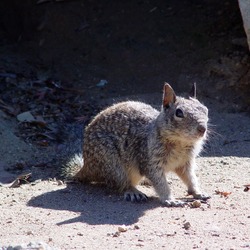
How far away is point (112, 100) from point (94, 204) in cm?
372

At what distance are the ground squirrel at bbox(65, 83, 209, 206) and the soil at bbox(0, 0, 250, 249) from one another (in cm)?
23

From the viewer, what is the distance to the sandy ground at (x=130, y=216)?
20.5 ft

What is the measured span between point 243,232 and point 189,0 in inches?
291

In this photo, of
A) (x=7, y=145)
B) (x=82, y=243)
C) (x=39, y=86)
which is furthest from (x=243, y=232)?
(x=39, y=86)

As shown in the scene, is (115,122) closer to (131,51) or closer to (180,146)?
(180,146)

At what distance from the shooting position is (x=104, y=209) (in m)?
7.46

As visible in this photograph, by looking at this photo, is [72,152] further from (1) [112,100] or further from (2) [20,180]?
(1) [112,100]

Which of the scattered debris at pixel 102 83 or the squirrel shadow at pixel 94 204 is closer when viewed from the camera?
the squirrel shadow at pixel 94 204

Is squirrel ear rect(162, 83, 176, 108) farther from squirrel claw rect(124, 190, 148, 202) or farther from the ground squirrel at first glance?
squirrel claw rect(124, 190, 148, 202)

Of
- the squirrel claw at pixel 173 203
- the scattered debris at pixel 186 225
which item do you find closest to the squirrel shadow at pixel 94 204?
the squirrel claw at pixel 173 203

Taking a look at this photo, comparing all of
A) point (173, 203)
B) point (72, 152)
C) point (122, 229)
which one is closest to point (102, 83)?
point (72, 152)

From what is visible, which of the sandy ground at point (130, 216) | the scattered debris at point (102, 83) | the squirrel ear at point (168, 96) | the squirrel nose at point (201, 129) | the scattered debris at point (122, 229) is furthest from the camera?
the scattered debris at point (102, 83)

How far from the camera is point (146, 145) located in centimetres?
792

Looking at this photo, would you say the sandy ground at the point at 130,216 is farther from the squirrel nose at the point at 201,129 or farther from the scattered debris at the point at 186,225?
the squirrel nose at the point at 201,129
